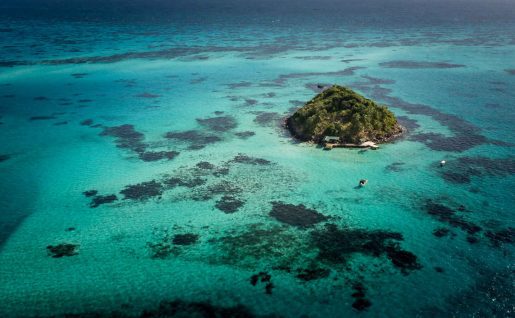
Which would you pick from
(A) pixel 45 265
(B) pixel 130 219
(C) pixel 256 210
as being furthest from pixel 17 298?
(C) pixel 256 210

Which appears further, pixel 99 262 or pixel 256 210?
pixel 256 210

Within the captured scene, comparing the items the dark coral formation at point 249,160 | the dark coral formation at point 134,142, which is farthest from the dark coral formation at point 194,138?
the dark coral formation at point 249,160

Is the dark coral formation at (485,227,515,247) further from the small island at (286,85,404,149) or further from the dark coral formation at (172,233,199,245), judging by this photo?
the dark coral formation at (172,233,199,245)

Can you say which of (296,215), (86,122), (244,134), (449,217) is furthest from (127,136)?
(449,217)

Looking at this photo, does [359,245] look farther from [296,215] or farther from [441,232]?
[441,232]

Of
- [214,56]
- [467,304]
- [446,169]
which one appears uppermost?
[214,56]

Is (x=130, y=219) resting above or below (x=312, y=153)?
below

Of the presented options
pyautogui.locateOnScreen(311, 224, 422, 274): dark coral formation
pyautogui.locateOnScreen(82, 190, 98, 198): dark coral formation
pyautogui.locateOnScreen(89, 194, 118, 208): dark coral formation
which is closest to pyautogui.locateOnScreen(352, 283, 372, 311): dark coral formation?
pyautogui.locateOnScreen(311, 224, 422, 274): dark coral formation

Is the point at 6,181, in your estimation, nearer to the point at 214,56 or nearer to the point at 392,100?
the point at 392,100
